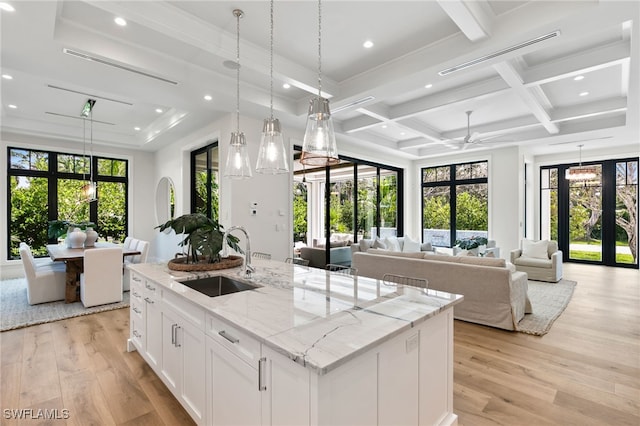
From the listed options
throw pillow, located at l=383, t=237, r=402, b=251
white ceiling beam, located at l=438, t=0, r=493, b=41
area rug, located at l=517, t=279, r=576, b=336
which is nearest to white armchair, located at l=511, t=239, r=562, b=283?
area rug, located at l=517, t=279, r=576, b=336

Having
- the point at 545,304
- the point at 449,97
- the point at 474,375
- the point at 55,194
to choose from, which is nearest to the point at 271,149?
the point at 474,375

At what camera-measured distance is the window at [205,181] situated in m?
5.95

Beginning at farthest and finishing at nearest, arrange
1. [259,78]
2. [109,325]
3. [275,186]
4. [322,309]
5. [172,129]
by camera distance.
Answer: [172,129] < [275,186] < [259,78] < [109,325] < [322,309]

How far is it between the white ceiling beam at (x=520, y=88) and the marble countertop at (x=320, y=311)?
2937 mm

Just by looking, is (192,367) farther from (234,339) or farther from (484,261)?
(484,261)

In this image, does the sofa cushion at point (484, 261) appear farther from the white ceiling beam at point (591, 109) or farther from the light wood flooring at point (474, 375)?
the white ceiling beam at point (591, 109)

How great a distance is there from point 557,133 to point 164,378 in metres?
7.73

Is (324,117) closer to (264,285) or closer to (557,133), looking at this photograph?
(264,285)

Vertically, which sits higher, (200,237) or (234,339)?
(200,237)

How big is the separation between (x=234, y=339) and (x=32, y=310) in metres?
4.54

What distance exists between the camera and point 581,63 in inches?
140

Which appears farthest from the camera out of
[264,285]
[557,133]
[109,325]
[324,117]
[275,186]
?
[557,133]

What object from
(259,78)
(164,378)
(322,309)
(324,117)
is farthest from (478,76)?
(164,378)

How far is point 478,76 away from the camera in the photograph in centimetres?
418
